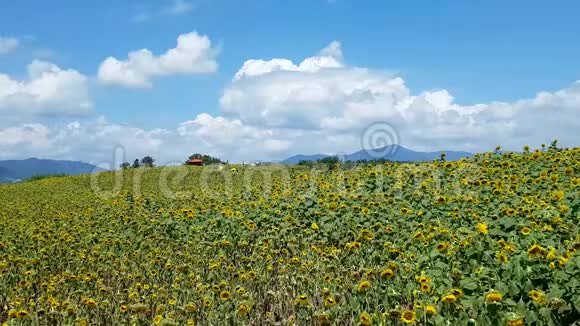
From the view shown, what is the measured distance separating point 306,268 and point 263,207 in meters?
3.69

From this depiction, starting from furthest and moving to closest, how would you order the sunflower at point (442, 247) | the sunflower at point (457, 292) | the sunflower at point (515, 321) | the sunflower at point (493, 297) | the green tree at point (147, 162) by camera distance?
the green tree at point (147, 162)
the sunflower at point (442, 247)
the sunflower at point (457, 292)
the sunflower at point (493, 297)
the sunflower at point (515, 321)

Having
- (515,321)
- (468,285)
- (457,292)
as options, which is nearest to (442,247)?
(468,285)

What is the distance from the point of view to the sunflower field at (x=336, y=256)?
4258 mm

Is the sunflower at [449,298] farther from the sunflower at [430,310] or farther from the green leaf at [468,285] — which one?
the green leaf at [468,285]

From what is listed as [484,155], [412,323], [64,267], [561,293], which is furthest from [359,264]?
[484,155]

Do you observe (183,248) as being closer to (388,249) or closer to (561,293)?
(388,249)

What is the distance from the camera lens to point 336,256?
22.0 feet

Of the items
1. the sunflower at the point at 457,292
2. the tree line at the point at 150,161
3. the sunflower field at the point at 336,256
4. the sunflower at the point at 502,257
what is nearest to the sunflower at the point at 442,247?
the sunflower field at the point at 336,256

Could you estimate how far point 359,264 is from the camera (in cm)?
657

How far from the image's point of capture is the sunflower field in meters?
4.26

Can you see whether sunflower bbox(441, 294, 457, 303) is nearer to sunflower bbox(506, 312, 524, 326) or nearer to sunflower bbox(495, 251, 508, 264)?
sunflower bbox(506, 312, 524, 326)

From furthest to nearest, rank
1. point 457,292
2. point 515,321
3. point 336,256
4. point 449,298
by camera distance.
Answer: point 336,256 → point 457,292 → point 449,298 → point 515,321

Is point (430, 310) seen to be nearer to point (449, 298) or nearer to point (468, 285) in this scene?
point (449, 298)

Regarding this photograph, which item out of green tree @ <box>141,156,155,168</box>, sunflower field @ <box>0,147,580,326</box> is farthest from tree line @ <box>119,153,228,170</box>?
sunflower field @ <box>0,147,580,326</box>
